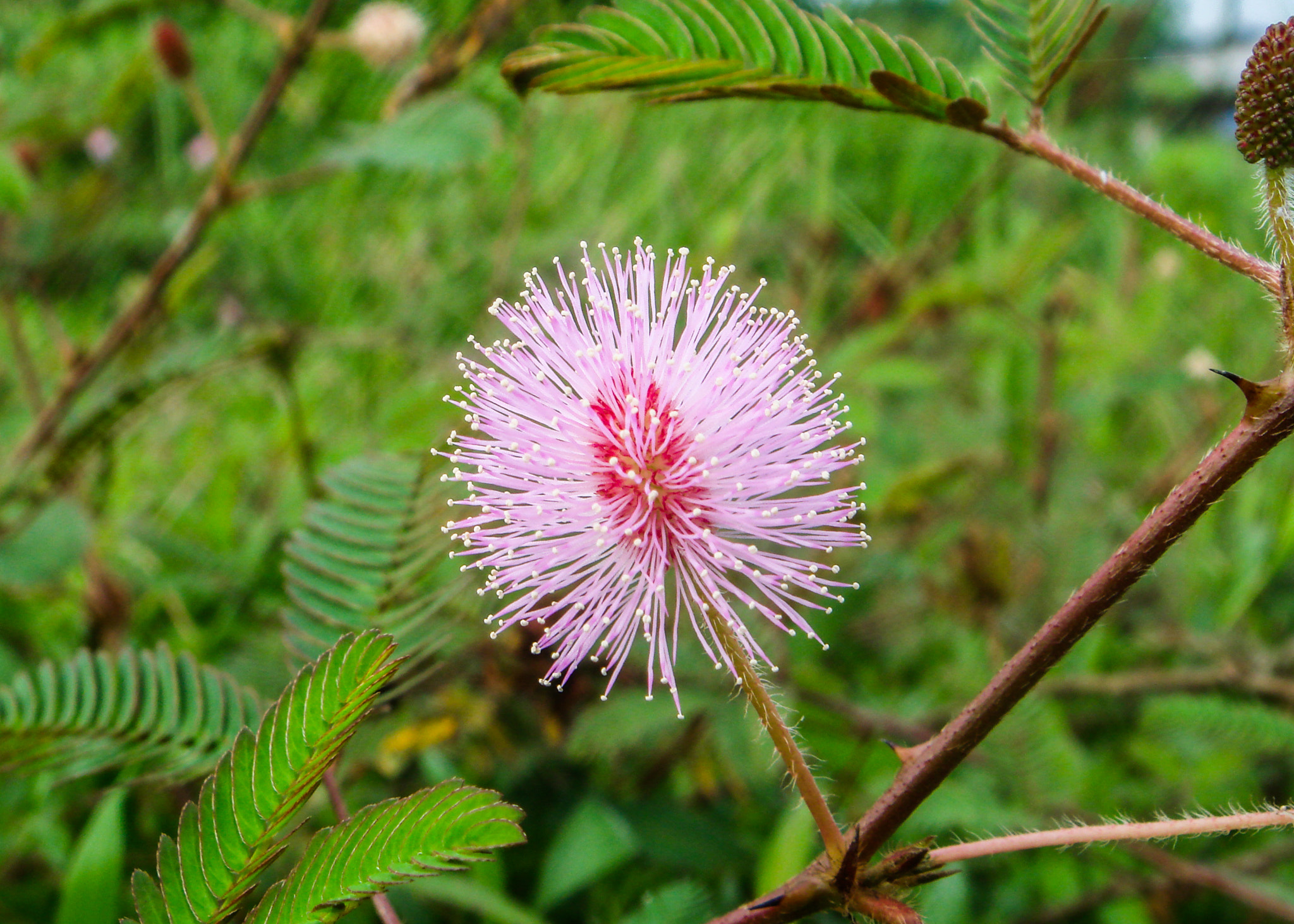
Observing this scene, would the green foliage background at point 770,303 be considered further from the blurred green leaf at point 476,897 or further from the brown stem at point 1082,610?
the brown stem at point 1082,610

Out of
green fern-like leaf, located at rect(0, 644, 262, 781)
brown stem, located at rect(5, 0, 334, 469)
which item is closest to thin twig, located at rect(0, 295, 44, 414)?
brown stem, located at rect(5, 0, 334, 469)

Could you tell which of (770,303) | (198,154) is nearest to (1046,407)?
(770,303)

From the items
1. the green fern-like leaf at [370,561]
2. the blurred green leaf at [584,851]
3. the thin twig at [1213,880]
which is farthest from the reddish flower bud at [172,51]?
the thin twig at [1213,880]

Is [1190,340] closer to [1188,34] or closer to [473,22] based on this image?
[473,22]

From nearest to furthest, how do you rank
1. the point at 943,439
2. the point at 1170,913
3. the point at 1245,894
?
the point at 1245,894, the point at 1170,913, the point at 943,439

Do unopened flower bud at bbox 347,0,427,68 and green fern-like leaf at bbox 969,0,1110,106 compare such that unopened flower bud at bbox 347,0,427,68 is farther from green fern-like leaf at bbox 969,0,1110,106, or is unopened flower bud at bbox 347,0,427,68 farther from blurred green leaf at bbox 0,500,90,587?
green fern-like leaf at bbox 969,0,1110,106

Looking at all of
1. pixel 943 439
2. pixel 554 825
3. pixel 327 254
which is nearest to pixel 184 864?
pixel 554 825
